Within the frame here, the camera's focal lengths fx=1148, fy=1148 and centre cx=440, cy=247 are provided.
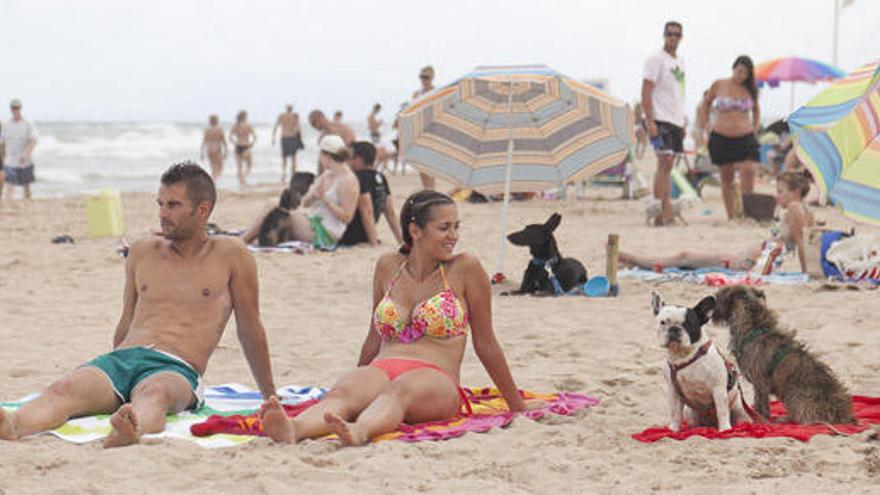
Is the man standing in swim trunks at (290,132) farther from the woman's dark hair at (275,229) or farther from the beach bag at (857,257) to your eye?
the beach bag at (857,257)

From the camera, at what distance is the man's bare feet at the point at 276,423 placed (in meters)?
3.85

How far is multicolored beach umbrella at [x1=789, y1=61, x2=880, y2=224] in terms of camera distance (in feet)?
14.0

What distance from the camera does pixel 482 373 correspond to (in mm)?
5785

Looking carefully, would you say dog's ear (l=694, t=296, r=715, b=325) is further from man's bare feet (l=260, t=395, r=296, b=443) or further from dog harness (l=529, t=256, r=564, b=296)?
dog harness (l=529, t=256, r=564, b=296)

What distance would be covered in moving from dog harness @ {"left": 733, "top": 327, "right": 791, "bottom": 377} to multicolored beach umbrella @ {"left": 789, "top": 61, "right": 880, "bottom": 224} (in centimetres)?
54

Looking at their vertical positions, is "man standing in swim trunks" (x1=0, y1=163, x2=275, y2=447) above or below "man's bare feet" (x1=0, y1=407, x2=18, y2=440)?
above

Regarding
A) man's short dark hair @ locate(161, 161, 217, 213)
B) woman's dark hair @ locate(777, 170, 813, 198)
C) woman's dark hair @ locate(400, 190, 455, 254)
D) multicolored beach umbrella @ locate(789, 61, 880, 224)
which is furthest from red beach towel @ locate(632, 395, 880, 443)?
A: woman's dark hair @ locate(777, 170, 813, 198)

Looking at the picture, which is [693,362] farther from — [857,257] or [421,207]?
[857,257]

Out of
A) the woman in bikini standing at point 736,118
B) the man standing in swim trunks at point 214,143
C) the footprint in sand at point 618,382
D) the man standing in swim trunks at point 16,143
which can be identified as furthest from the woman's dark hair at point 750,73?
the man standing in swim trunks at point 214,143

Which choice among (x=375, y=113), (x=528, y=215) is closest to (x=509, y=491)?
(x=528, y=215)

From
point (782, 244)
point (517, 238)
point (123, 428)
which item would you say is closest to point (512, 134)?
point (517, 238)

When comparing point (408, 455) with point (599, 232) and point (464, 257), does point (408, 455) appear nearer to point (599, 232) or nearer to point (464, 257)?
point (464, 257)

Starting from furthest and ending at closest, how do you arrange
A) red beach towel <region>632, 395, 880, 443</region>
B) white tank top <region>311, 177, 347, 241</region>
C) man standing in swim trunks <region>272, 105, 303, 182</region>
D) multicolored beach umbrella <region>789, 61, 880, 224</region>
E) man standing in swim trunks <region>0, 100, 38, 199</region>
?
man standing in swim trunks <region>272, 105, 303, 182</region>
man standing in swim trunks <region>0, 100, 38, 199</region>
white tank top <region>311, 177, 347, 241</region>
multicolored beach umbrella <region>789, 61, 880, 224</region>
red beach towel <region>632, 395, 880, 443</region>

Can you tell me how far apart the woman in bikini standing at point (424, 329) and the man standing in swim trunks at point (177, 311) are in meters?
0.51
